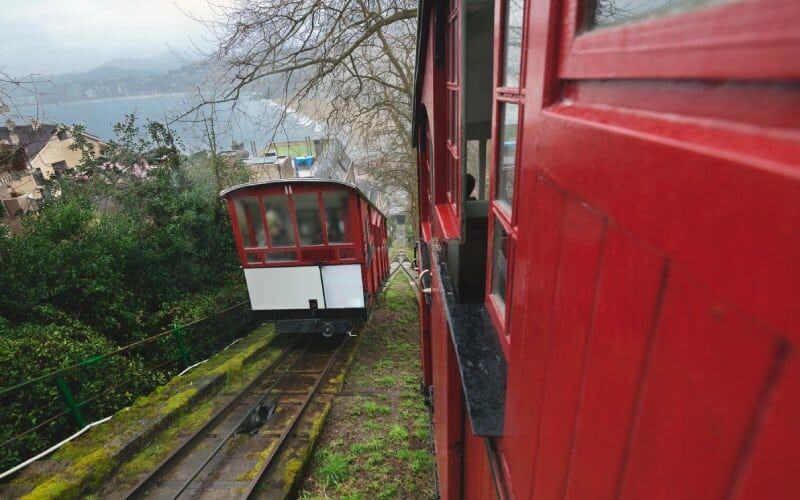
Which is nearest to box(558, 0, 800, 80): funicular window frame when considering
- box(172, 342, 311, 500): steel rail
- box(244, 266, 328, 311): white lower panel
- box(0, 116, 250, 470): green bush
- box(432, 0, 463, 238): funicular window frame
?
box(432, 0, 463, 238): funicular window frame

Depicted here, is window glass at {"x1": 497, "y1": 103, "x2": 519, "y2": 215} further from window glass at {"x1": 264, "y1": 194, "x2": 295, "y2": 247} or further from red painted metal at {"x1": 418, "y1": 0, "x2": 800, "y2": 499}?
window glass at {"x1": 264, "y1": 194, "x2": 295, "y2": 247}

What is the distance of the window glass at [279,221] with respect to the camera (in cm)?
826

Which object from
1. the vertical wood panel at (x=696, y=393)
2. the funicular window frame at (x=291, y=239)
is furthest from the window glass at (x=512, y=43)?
the funicular window frame at (x=291, y=239)

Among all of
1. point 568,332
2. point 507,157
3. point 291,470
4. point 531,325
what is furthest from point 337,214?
point 568,332

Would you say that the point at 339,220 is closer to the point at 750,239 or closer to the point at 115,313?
the point at 115,313

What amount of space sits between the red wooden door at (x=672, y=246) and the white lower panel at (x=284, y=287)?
26.7ft


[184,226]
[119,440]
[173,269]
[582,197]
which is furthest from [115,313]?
[582,197]

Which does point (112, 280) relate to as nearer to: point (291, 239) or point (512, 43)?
point (291, 239)

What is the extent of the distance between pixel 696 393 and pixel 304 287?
28.6ft

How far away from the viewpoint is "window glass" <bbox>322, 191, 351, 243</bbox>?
831 cm

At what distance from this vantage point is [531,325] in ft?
3.89

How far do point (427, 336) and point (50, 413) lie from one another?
5781 millimetres

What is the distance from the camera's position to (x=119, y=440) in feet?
18.4

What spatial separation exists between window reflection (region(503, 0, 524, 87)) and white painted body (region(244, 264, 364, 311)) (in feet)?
24.2
